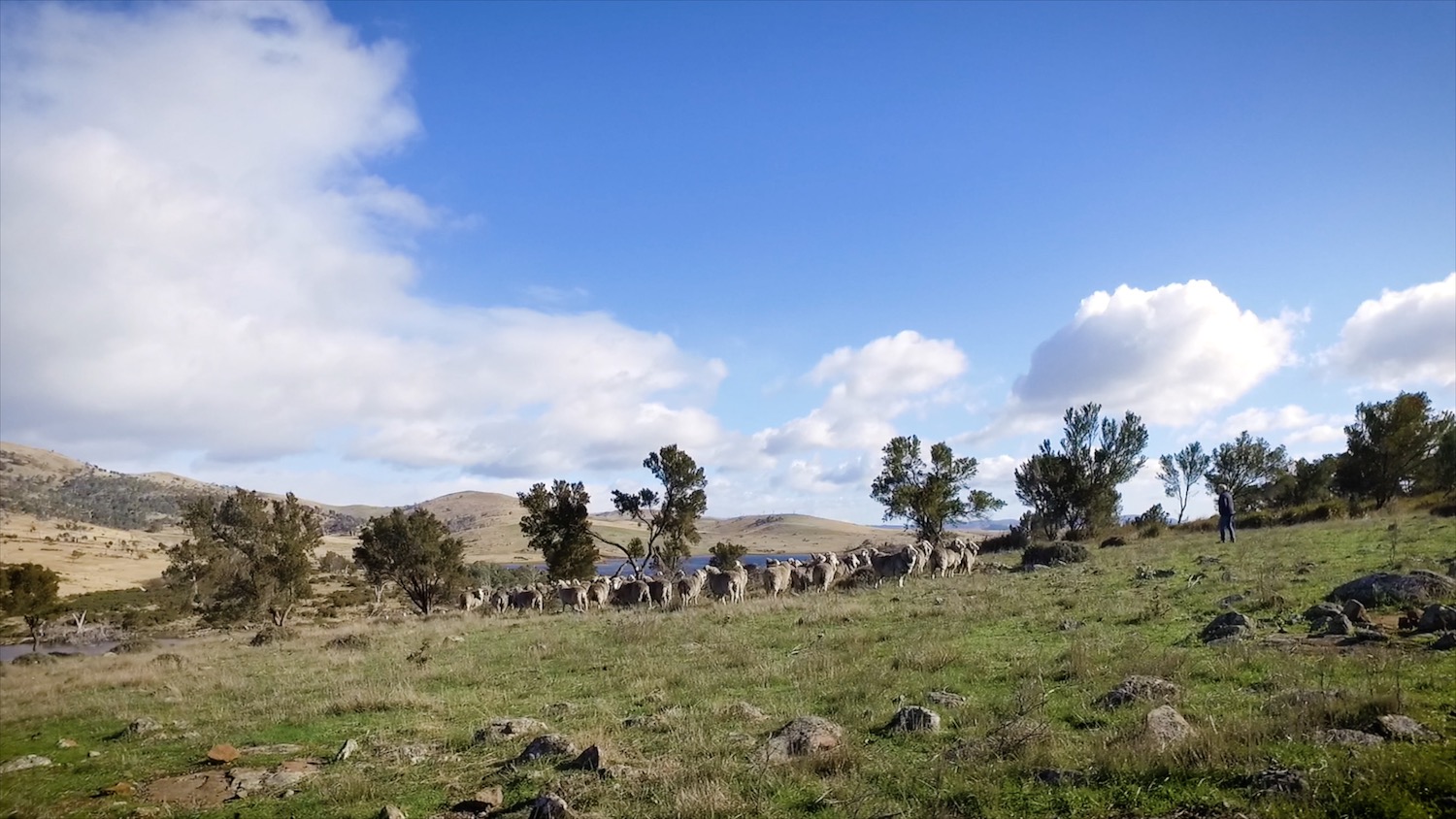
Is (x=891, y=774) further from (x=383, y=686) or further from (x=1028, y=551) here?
(x=1028, y=551)

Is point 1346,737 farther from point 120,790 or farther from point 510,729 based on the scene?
point 120,790

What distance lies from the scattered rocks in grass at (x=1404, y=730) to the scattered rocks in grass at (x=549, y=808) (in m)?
7.15

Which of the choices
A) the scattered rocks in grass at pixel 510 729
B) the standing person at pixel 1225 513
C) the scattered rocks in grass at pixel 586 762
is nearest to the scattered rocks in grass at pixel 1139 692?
the scattered rocks in grass at pixel 586 762

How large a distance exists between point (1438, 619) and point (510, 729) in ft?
42.4

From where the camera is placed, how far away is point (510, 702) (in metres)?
13.2

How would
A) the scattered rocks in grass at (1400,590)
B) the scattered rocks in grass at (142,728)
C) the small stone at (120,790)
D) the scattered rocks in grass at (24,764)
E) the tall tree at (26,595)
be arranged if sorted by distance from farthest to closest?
1. the tall tree at (26,595)
2. the scattered rocks in grass at (142,728)
3. the scattered rocks in grass at (1400,590)
4. the scattered rocks in grass at (24,764)
5. the small stone at (120,790)

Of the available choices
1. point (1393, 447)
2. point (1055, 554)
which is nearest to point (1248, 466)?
point (1393, 447)

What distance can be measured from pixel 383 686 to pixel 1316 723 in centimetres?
1500

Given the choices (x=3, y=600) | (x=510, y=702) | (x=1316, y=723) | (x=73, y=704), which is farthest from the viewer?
(x=3, y=600)

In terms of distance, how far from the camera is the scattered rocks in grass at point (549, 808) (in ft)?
22.7

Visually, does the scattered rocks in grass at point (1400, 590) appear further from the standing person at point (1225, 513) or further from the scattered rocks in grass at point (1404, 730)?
the standing person at point (1225, 513)

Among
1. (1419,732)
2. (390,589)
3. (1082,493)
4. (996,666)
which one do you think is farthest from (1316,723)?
(390,589)

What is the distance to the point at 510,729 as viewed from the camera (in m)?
10.5

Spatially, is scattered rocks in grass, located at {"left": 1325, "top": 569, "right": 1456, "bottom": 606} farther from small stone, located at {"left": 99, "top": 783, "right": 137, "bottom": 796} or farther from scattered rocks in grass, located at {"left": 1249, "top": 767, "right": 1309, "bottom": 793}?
small stone, located at {"left": 99, "top": 783, "right": 137, "bottom": 796}
